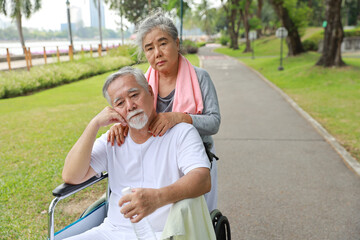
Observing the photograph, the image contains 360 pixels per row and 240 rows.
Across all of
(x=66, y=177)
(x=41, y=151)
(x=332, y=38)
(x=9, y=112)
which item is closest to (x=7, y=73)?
(x=9, y=112)

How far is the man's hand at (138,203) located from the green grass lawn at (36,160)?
3.15 feet

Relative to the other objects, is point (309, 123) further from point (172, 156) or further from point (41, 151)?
point (172, 156)

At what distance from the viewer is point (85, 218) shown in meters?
2.11

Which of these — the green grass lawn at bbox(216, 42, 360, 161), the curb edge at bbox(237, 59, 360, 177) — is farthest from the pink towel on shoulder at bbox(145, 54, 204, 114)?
the green grass lawn at bbox(216, 42, 360, 161)

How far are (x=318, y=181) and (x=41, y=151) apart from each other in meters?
4.12

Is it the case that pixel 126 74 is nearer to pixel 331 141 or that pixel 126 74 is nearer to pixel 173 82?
pixel 173 82

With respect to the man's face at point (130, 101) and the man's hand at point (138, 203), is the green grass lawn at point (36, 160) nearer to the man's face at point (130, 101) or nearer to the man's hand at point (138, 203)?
the man's face at point (130, 101)

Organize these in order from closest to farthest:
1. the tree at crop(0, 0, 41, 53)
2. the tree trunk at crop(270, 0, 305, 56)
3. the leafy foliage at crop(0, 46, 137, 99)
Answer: the leafy foliage at crop(0, 46, 137, 99), the tree trunk at crop(270, 0, 305, 56), the tree at crop(0, 0, 41, 53)

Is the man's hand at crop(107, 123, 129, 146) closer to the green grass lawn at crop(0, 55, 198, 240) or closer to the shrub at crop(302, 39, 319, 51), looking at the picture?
the green grass lawn at crop(0, 55, 198, 240)

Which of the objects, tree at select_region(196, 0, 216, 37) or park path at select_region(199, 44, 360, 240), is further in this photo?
tree at select_region(196, 0, 216, 37)

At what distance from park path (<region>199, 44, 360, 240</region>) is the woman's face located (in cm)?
178

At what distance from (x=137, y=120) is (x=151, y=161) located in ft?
0.79

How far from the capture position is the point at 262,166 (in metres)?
4.84

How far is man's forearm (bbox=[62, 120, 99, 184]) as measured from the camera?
1882 mm
